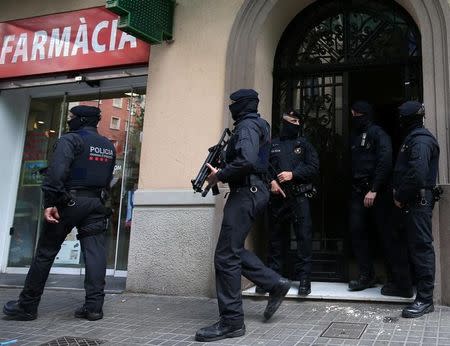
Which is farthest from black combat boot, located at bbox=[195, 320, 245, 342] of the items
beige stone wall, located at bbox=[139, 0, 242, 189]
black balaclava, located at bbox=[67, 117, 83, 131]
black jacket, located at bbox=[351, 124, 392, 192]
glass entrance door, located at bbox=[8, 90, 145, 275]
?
glass entrance door, located at bbox=[8, 90, 145, 275]

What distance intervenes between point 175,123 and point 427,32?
10.4 ft

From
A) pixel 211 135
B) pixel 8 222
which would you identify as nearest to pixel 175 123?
pixel 211 135

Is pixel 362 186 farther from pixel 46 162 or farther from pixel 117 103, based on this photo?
pixel 46 162

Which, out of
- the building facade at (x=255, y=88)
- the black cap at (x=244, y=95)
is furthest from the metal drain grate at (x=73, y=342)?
the black cap at (x=244, y=95)

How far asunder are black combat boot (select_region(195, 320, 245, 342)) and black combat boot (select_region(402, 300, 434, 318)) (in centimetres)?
153

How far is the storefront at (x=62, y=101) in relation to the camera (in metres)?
6.86

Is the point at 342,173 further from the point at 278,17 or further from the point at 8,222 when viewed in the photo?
the point at 8,222

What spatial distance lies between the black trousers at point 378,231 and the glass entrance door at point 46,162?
372cm

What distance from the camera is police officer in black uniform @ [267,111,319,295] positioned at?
5.12 meters

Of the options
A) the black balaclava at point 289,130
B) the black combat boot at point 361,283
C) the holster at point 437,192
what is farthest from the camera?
the black balaclava at point 289,130

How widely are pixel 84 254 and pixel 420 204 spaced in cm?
324

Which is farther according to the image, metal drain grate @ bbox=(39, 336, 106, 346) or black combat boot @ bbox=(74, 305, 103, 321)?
black combat boot @ bbox=(74, 305, 103, 321)

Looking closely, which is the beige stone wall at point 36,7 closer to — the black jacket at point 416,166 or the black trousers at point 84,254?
the black trousers at point 84,254

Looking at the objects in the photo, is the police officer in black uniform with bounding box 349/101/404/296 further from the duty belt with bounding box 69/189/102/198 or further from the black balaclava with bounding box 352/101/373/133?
the duty belt with bounding box 69/189/102/198
